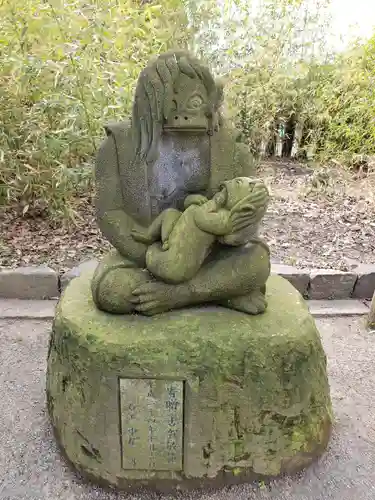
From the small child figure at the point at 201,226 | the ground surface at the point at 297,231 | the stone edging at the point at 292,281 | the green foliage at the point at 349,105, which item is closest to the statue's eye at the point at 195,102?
the small child figure at the point at 201,226

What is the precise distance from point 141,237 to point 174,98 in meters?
0.52

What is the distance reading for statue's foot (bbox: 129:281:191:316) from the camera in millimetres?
1863

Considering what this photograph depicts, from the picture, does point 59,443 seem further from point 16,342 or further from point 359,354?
point 359,354

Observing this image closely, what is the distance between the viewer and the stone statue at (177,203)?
5.81 feet

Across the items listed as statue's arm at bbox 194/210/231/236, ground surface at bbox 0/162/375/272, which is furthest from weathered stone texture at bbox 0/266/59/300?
statue's arm at bbox 194/210/231/236

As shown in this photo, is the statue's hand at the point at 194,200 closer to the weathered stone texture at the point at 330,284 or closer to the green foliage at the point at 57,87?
the weathered stone texture at the point at 330,284

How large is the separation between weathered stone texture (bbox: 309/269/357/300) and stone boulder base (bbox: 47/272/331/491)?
1.55 meters

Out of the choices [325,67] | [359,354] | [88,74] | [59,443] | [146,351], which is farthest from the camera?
[325,67]

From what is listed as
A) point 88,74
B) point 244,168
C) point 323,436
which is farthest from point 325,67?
point 323,436

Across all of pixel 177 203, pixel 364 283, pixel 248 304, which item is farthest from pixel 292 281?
pixel 177 203

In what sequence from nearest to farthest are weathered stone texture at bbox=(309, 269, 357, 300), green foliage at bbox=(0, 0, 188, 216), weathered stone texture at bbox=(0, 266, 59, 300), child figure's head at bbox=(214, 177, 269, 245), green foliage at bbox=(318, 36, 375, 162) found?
child figure's head at bbox=(214, 177, 269, 245) → weathered stone texture at bbox=(0, 266, 59, 300) → weathered stone texture at bbox=(309, 269, 357, 300) → green foliage at bbox=(0, 0, 188, 216) → green foliage at bbox=(318, 36, 375, 162)

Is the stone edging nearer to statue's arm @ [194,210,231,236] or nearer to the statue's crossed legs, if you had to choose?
the statue's crossed legs

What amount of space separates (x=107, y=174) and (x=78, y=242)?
81.1 inches

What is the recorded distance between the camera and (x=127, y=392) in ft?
5.98
